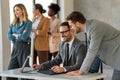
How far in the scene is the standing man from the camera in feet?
8.83

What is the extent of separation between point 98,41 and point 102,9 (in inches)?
173

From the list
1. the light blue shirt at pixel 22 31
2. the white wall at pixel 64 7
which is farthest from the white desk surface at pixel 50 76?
the white wall at pixel 64 7

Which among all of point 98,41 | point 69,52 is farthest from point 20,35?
point 98,41

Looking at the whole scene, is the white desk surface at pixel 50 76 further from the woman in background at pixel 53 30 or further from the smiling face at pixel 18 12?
the woman in background at pixel 53 30

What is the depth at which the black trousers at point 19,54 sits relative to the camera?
3864 mm

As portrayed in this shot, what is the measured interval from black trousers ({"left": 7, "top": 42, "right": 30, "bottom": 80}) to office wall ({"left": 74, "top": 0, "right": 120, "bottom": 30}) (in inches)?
132

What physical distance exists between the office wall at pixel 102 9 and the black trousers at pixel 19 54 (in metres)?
3.35

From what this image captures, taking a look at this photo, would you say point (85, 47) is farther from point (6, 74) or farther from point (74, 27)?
point (6, 74)

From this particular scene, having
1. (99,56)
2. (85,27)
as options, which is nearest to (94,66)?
(99,56)

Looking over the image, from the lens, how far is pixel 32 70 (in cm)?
303

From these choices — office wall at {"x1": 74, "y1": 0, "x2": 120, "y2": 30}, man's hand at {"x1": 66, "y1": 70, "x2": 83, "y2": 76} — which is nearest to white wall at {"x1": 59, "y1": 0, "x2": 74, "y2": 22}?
office wall at {"x1": 74, "y1": 0, "x2": 120, "y2": 30}

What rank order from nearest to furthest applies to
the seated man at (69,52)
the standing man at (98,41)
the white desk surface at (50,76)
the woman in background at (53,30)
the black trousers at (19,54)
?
the white desk surface at (50,76) → the standing man at (98,41) → the seated man at (69,52) → the black trousers at (19,54) → the woman in background at (53,30)

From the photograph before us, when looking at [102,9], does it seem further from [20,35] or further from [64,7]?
[20,35]

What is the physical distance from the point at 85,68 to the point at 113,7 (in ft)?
14.2
